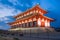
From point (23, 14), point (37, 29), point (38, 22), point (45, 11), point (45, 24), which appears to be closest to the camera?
point (37, 29)

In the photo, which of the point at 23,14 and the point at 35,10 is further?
the point at 23,14

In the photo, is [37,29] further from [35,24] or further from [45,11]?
[45,11]

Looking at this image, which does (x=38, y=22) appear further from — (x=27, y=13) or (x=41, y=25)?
(x=27, y=13)

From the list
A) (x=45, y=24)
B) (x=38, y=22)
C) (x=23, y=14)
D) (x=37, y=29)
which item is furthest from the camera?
(x=23, y=14)

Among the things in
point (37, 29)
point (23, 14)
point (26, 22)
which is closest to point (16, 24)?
point (23, 14)

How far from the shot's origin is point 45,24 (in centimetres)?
4338

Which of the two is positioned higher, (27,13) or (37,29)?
(27,13)

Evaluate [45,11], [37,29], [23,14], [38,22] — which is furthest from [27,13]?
[37,29]

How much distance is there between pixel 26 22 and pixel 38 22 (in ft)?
22.0

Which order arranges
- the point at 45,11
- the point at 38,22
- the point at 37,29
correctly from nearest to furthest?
1. the point at 37,29
2. the point at 38,22
3. the point at 45,11

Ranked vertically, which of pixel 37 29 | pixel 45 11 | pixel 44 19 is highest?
pixel 45 11

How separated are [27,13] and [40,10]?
6.26 m

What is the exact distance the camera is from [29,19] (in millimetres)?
43688

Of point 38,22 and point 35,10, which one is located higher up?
point 35,10
